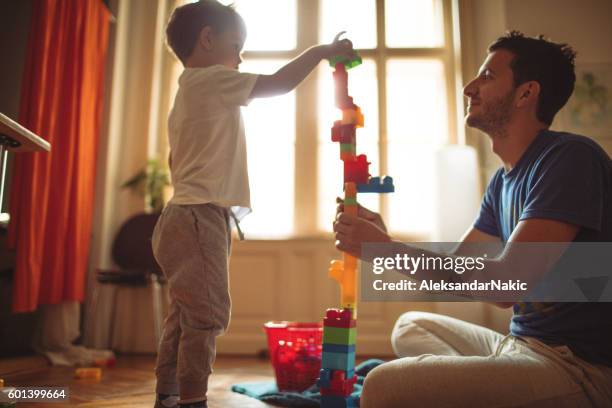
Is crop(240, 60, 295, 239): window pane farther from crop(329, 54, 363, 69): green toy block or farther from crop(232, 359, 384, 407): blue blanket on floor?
crop(329, 54, 363, 69): green toy block

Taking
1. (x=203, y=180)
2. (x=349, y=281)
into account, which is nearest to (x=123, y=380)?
(x=203, y=180)

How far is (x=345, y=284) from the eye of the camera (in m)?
1.14

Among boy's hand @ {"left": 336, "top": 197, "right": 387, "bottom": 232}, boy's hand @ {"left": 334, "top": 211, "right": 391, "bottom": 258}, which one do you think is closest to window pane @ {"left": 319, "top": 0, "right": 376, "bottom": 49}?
boy's hand @ {"left": 336, "top": 197, "right": 387, "bottom": 232}

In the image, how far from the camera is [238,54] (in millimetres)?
1370

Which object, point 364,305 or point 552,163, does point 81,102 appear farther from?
point 552,163

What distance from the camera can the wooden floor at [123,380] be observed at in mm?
1519

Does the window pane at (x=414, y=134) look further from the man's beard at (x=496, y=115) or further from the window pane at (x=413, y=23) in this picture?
the man's beard at (x=496, y=115)

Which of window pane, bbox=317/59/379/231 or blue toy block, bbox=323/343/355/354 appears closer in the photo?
blue toy block, bbox=323/343/355/354

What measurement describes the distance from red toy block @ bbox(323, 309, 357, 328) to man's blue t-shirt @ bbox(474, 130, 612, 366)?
381 millimetres

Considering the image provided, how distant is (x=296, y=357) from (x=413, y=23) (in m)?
2.72

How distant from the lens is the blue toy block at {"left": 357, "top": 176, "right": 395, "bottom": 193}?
109cm

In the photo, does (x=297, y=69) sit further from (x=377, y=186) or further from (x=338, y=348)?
(x=338, y=348)

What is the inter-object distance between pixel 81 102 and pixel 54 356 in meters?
1.37

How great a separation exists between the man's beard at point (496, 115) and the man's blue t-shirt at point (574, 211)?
6.9 inches
